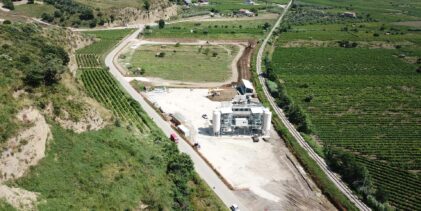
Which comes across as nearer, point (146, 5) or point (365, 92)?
point (365, 92)

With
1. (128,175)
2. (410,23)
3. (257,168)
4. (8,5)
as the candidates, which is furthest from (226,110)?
(410,23)

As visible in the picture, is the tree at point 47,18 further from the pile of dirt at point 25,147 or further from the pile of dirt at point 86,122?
the pile of dirt at point 25,147

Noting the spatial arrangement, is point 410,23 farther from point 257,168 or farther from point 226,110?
point 257,168

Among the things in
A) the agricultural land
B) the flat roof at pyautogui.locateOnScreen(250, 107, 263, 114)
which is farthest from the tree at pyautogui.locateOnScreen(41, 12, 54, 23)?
the flat roof at pyautogui.locateOnScreen(250, 107, 263, 114)

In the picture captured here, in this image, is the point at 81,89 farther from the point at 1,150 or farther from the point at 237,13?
the point at 237,13

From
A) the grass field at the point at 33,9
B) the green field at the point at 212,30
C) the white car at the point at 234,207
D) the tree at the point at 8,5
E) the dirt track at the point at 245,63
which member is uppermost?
the tree at the point at 8,5

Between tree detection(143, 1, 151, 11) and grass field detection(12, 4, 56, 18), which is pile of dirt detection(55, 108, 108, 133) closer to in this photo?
grass field detection(12, 4, 56, 18)

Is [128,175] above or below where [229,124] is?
above

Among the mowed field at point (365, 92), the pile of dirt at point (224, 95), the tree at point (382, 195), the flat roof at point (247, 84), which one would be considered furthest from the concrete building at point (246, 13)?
the tree at point (382, 195)
